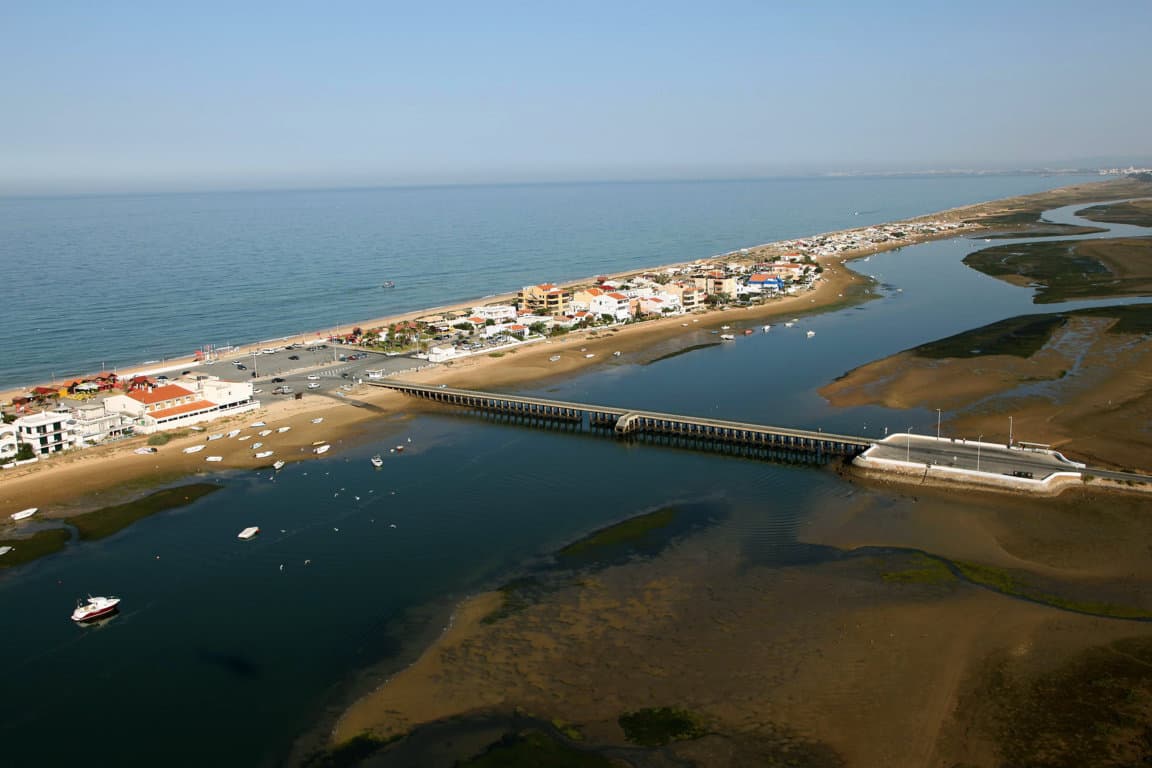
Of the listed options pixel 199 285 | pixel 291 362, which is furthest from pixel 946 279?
pixel 199 285

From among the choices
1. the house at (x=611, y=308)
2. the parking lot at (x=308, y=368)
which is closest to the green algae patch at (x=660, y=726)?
the parking lot at (x=308, y=368)

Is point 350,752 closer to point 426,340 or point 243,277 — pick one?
point 426,340

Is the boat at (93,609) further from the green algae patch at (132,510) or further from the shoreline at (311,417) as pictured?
the shoreline at (311,417)

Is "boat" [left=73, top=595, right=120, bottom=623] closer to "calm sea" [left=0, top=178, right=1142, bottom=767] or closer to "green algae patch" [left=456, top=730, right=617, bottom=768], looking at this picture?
"calm sea" [left=0, top=178, right=1142, bottom=767]

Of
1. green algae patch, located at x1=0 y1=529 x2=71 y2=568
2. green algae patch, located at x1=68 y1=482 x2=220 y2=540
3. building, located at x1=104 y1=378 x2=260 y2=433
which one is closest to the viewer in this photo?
green algae patch, located at x1=0 y1=529 x2=71 y2=568

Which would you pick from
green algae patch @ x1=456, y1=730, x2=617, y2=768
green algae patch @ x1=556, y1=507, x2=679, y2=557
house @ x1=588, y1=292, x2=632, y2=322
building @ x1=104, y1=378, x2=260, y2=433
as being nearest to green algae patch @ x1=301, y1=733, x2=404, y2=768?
green algae patch @ x1=456, y1=730, x2=617, y2=768

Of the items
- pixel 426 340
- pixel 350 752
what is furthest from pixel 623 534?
pixel 426 340
